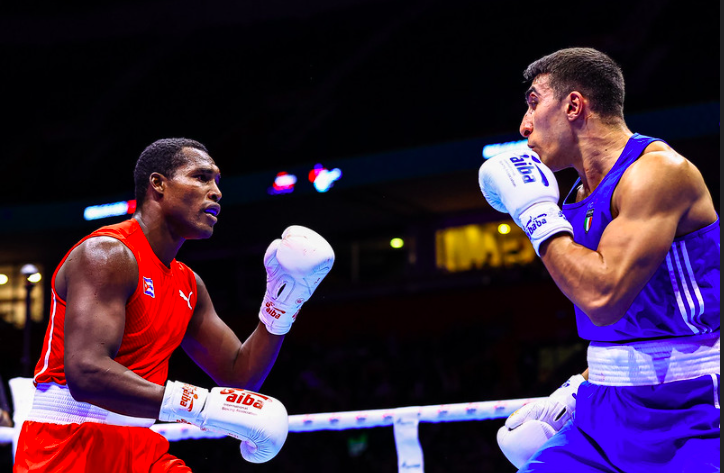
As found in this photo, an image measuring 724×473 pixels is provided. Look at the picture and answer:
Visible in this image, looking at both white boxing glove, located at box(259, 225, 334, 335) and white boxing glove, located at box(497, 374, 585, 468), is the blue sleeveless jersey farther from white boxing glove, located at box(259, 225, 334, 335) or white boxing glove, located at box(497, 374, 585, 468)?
white boxing glove, located at box(259, 225, 334, 335)

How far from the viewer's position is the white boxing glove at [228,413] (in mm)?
2033

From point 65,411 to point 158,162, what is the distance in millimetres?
924

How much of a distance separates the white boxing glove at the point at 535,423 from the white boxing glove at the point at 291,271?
2.62 feet

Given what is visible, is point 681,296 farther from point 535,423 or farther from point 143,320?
point 143,320

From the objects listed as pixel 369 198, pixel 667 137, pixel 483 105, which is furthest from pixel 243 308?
pixel 667 137

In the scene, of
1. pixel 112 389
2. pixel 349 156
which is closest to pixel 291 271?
pixel 112 389

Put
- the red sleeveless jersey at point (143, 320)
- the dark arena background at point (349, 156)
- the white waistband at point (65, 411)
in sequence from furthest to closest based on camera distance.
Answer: the dark arena background at point (349, 156), the red sleeveless jersey at point (143, 320), the white waistband at point (65, 411)

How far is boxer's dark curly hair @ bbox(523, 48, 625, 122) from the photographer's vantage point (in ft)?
6.70

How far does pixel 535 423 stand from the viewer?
2.07 metres

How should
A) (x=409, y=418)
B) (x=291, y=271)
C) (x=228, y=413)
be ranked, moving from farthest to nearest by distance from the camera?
(x=409, y=418) < (x=291, y=271) < (x=228, y=413)

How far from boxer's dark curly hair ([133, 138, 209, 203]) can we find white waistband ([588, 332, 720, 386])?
1.62 meters

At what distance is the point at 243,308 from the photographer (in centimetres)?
1116

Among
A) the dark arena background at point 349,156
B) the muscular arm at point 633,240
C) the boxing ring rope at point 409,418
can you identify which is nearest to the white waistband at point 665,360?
the muscular arm at point 633,240

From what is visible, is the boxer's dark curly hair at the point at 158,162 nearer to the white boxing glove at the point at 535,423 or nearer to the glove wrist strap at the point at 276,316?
Answer: the glove wrist strap at the point at 276,316
